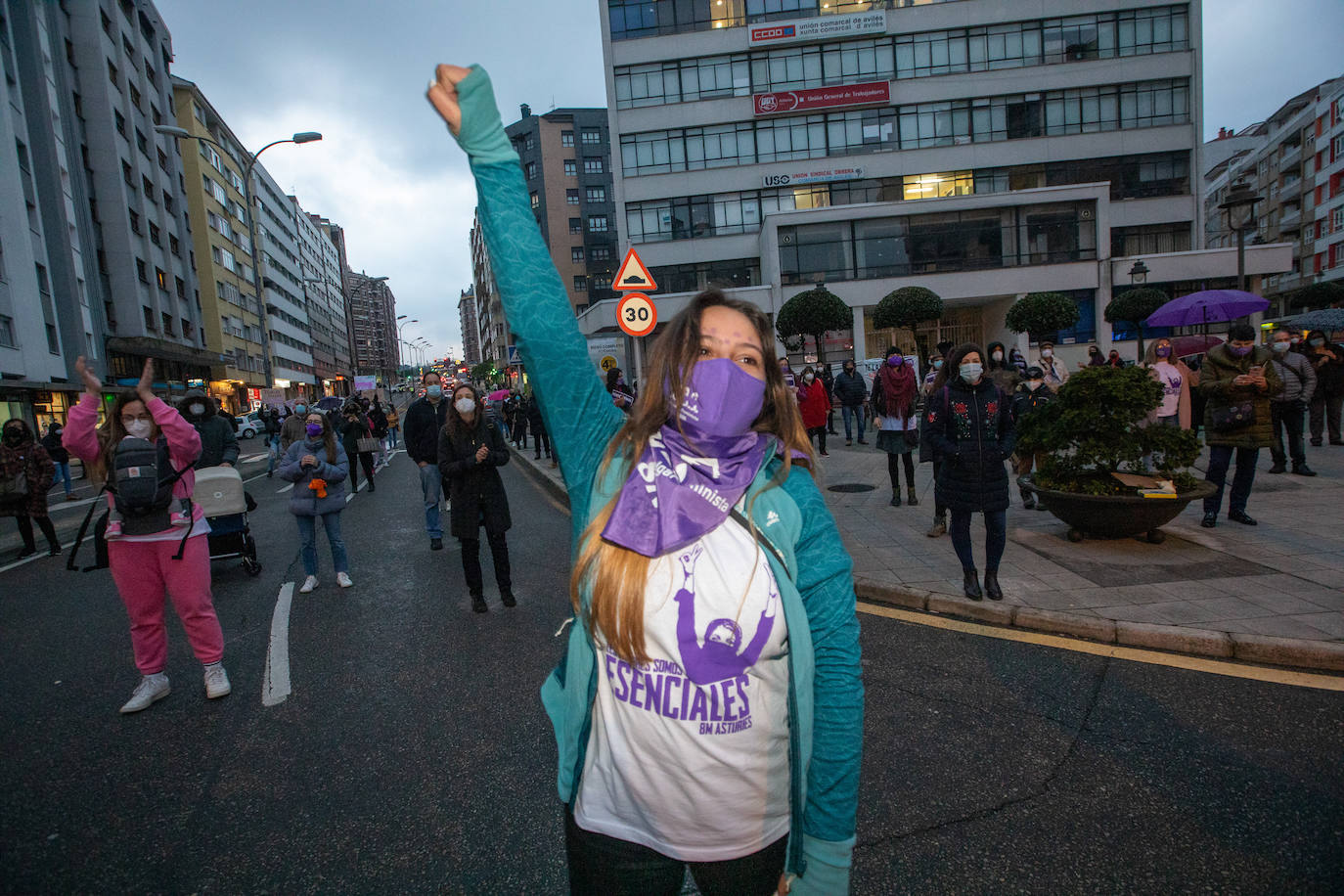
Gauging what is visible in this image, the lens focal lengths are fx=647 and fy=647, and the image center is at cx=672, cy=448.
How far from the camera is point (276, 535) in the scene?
921 cm

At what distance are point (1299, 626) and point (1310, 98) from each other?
79.0m

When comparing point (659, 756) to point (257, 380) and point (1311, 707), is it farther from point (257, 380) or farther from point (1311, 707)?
point (257, 380)

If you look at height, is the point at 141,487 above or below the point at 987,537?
above

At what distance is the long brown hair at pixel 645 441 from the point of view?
1.21 meters

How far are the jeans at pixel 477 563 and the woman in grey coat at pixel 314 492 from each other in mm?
1706

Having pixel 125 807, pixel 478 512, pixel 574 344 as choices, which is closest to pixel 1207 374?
pixel 478 512

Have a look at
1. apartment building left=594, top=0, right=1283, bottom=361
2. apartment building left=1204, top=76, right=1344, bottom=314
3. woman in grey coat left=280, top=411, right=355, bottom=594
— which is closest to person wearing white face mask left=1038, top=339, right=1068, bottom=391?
woman in grey coat left=280, top=411, right=355, bottom=594

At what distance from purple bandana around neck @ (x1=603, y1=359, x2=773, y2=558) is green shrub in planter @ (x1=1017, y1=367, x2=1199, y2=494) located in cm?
595

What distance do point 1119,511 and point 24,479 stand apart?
12757 mm

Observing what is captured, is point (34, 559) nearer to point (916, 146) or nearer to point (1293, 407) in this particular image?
point (1293, 407)

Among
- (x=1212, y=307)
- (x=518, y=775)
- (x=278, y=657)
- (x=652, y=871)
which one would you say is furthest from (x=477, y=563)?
(x=1212, y=307)

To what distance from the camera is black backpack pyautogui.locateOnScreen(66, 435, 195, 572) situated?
12.4 ft

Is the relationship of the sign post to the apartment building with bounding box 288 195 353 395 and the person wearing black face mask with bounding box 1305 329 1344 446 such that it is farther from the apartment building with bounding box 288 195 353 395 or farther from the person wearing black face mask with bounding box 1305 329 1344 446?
the apartment building with bounding box 288 195 353 395

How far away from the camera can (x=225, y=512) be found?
6508mm
